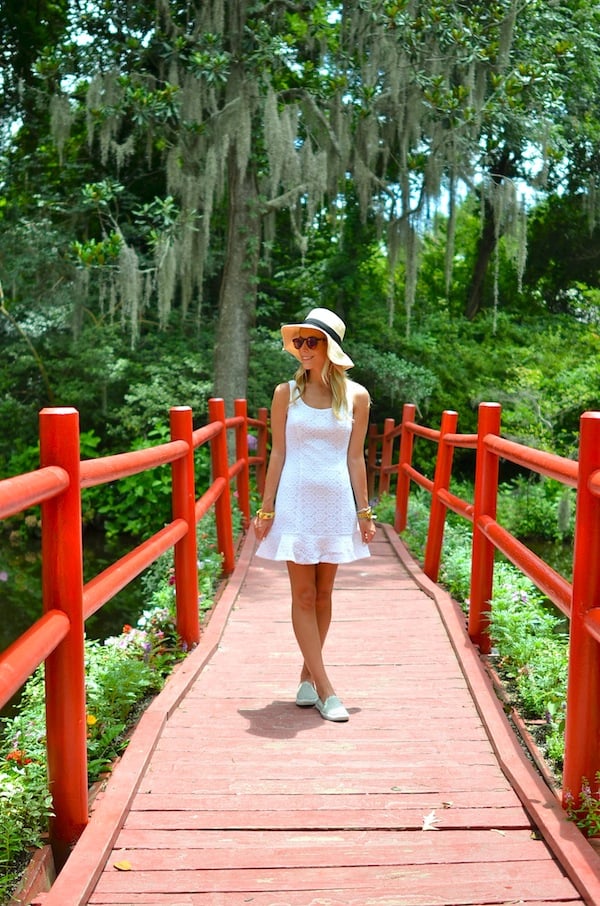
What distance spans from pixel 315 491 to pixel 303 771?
0.99 meters

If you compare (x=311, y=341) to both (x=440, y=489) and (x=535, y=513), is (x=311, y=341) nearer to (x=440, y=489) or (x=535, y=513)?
(x=440, y=489)

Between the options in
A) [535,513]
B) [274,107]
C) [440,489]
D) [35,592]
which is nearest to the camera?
[440,489]

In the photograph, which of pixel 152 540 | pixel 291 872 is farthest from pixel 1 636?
pixel 291 872

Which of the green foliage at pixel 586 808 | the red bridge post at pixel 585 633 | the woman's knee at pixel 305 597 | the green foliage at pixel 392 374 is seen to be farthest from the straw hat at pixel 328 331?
the green foliage at pixel 392 374

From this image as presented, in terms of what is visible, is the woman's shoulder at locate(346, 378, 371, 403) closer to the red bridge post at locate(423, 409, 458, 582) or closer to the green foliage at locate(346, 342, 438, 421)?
the red bridge post at locate(423, 409, 458, 582)

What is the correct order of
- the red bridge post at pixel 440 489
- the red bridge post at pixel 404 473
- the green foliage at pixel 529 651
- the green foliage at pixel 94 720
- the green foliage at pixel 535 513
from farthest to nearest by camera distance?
the green foliage at pixel 535 513 → the red bridge post at pixel 404 473 → the red bridge post at pixel 440 489 → the green foliage at pixel 529 651 → the green foliage at pixel 94 720

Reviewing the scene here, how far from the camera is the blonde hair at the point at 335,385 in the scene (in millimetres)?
3447

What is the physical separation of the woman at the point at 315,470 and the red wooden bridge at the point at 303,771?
382mm

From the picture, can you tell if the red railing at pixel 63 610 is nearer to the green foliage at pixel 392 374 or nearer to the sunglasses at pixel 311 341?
the sunglasses at pixel 311 341

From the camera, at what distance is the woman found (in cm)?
346

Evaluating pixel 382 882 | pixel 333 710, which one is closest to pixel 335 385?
pixel 333 710

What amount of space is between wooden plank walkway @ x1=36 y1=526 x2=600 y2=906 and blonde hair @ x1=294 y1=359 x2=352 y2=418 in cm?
115

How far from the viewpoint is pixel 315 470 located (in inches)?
137

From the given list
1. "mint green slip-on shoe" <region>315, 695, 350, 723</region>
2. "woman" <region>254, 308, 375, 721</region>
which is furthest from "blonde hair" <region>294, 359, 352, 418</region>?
"mint green slip-on shoe" <region>315, 695, 350, 723</region>
